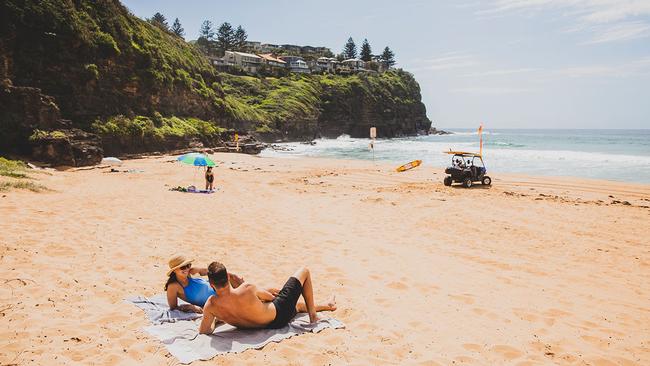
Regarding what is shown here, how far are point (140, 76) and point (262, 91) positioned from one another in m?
41.3

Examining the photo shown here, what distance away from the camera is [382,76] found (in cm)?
10512

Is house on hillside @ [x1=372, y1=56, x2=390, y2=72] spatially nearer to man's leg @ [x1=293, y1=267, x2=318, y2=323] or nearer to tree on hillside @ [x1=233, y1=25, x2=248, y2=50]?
tree on hillside @ [x1=233, y1=25, x2=248, y2=50]

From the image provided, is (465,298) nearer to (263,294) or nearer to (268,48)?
(263,294)

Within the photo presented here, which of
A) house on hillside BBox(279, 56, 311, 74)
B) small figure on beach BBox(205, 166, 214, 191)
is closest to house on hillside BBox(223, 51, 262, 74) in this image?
house on hillside BBox(279, 56, 311, 74)

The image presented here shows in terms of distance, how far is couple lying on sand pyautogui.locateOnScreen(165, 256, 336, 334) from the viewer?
4.65 metres

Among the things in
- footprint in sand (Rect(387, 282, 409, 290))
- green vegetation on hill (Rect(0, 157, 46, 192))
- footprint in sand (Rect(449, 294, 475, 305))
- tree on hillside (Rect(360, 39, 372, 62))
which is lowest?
footprint in sand (Rect(449, 294, 475, 305))

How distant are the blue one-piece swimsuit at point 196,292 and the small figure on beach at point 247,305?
656 mm

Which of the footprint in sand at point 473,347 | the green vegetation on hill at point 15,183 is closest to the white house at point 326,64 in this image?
the green vegetation on hill at point 15,183

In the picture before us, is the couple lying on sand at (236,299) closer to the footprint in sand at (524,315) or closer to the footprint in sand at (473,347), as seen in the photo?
the footprint in sand at (473,347)

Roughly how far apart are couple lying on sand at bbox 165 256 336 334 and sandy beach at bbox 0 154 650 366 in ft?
1.22

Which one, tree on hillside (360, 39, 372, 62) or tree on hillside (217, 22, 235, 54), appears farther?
tree on hillside (360, 39, 372, 62)

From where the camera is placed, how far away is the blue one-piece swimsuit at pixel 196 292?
18.0ft

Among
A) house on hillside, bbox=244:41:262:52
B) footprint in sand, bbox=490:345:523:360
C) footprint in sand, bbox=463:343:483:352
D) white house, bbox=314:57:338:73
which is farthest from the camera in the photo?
house on hillside, bbox=244:41:262:52

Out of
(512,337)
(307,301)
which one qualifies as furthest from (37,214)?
(512,337)
